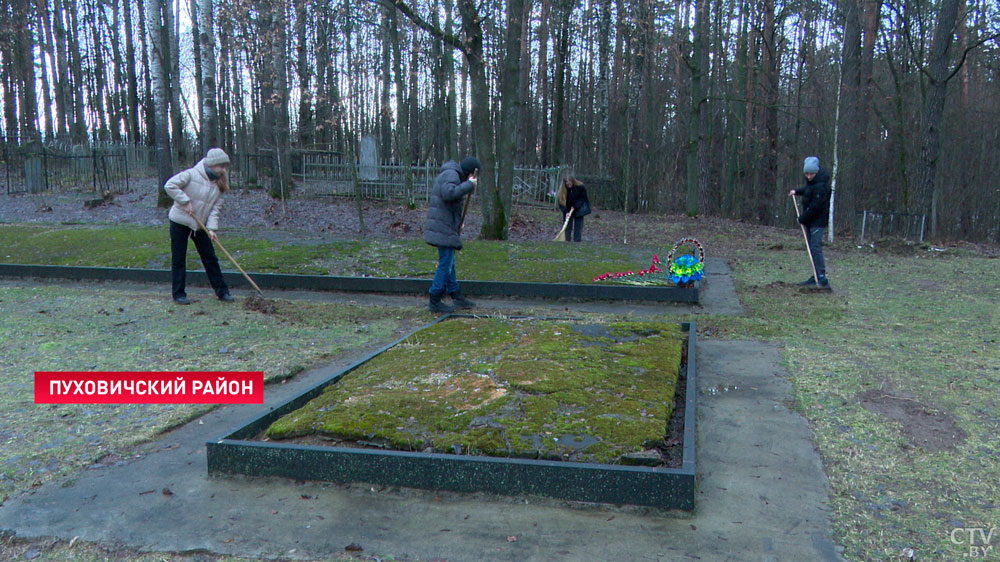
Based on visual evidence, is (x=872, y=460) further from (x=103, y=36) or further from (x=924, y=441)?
(x=103, y=36)

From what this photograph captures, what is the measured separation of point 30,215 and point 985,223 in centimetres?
3328

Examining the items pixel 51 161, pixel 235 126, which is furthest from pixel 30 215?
pixel 235 126

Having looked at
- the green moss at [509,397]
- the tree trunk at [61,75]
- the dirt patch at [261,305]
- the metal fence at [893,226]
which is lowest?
the dirt patch at [261,305]

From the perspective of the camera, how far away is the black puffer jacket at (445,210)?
8453 mm

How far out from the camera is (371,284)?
10.6 meters

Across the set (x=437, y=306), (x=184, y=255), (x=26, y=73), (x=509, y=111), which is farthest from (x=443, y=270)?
(x=26, y=73)

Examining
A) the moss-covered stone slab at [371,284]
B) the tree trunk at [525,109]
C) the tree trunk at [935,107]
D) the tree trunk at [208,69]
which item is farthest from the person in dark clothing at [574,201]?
the tree trunk at [525,109]

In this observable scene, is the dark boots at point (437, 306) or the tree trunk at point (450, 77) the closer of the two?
the dark boots at point (437, 306)

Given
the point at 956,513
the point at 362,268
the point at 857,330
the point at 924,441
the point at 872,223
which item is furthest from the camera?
the point at 872,223

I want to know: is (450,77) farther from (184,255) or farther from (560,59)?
(184,255)

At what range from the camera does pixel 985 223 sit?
93.5 feet

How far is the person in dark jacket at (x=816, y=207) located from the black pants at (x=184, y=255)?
25.7ft

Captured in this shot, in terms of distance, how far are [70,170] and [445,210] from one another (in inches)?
942

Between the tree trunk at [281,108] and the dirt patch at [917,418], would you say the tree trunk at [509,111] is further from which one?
the dirt patch at [917,418]
